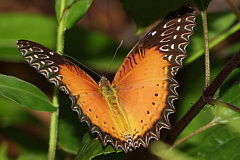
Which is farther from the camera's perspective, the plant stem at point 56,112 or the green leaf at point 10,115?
the green leaf at point 10,115

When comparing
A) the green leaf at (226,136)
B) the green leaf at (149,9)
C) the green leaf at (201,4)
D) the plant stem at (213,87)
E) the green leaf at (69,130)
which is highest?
the green leaf at (201,4)

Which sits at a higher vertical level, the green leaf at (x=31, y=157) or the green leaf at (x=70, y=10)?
the green leaf at (x=70, y=10)

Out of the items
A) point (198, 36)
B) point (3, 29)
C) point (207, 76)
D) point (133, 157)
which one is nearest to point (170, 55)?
point (207, 76)

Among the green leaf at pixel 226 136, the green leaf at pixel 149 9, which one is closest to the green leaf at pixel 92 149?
the green leaf at pixel 226 136

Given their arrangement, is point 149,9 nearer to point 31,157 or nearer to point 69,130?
point 69,130

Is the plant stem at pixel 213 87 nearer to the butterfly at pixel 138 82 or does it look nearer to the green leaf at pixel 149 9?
the butterfly at pixel 138 82

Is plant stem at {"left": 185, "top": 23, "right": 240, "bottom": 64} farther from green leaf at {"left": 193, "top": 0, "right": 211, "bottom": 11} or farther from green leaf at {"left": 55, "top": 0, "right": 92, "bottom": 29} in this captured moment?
green leaf at {"left": 55, "top": 0, "right": 92, "bottom": 29}

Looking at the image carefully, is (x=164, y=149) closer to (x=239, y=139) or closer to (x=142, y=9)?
(x=239, y=139)
